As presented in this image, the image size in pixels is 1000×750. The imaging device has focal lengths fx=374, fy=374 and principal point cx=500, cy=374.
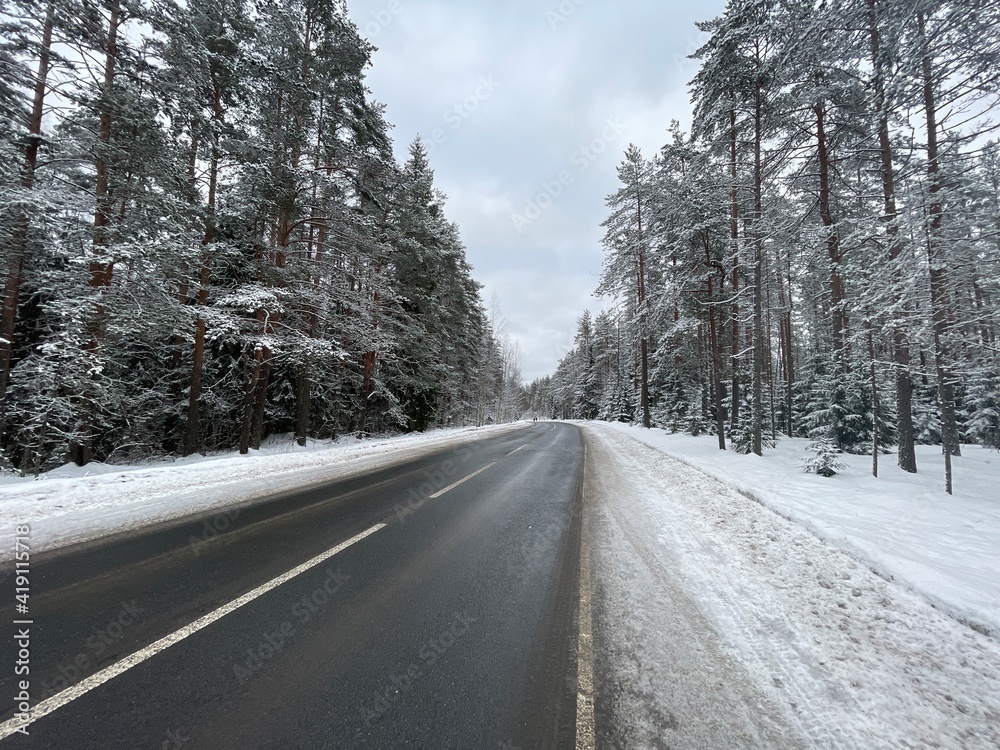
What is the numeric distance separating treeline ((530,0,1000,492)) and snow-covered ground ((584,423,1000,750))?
4.33m

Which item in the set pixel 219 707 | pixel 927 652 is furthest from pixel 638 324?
pixel 219 707

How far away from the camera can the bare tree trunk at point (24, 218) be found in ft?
24.6

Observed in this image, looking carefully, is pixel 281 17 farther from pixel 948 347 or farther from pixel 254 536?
pixel 948 347

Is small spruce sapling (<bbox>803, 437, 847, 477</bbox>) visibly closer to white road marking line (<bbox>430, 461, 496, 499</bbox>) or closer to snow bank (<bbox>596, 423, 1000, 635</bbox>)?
snow bank (<bbox>596, 423, 1000, 635</bbox>)

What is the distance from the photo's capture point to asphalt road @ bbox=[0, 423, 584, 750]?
197 centimetres

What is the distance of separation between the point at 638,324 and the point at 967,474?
35.4 feet

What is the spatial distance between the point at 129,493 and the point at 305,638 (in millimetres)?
5830

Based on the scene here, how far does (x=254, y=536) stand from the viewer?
4.54 metres
